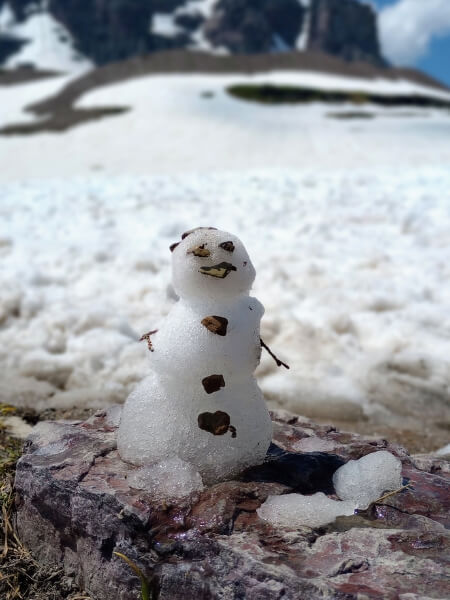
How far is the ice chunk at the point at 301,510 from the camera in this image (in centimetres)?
175

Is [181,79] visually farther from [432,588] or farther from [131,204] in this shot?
[432,588]

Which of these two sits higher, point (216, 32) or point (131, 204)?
point (216, 32)

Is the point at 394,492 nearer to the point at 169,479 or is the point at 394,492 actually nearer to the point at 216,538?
the point at 216,538

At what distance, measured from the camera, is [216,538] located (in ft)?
5.37

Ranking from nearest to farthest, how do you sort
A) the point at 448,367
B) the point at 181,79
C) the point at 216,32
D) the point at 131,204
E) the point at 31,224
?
the point at 448,367
the point at 31,224
the point at 131,204
the point at 181,79
the point at 216,32

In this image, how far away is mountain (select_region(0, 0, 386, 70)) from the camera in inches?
4306

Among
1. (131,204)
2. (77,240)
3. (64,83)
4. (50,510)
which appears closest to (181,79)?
(64,83)

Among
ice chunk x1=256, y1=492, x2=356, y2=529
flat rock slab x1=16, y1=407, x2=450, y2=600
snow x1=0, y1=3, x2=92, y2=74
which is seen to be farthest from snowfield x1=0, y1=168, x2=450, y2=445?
snow x1=0, y1=3, x2=92, y2=74

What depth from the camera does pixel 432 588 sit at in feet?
4.72

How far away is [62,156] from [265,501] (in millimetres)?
15878

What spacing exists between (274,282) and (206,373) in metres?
3.29

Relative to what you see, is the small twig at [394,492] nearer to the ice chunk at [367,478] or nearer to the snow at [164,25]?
the ice chunk at [367,478]

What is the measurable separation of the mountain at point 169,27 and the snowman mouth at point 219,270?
114719 mm

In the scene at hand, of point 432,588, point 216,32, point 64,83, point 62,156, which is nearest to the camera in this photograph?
point 432,588
